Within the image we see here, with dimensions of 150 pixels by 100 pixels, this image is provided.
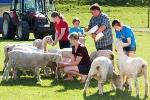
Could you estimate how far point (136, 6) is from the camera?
61156 millimetres

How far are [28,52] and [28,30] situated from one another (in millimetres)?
14374

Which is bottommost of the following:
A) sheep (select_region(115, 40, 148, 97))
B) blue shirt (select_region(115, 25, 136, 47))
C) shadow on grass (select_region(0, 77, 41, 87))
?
shadow on grass (select_region(0, 77, 41, 87))

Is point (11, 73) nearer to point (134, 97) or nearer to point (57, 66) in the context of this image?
point (57, 66)

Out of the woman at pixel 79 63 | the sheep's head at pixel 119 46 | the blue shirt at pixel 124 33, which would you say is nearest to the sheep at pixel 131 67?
the sheep's head at pixel 119 46

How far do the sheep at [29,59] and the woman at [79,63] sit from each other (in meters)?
0.38

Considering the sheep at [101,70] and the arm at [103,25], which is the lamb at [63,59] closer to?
the arm at [103,25]

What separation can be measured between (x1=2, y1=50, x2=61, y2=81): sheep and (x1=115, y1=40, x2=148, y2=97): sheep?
6.15ft

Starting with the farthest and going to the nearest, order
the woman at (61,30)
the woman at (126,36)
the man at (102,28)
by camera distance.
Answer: the woman at (61,30) → the man at (102,28) → the woman at (126,36)

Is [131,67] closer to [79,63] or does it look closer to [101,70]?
[101,70]

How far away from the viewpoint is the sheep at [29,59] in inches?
465

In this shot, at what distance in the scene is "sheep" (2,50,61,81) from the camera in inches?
465

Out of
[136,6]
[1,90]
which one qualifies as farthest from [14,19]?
[136,6]

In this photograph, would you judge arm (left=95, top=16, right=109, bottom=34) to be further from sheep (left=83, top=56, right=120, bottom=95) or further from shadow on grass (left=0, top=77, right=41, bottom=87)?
shadow on grass (left=0, top=77, right=41, bottom=87)

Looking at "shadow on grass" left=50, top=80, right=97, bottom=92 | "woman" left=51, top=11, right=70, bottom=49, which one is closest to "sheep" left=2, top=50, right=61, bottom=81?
"shadow on grass" left=50, top=80, right=97, bottom=92
